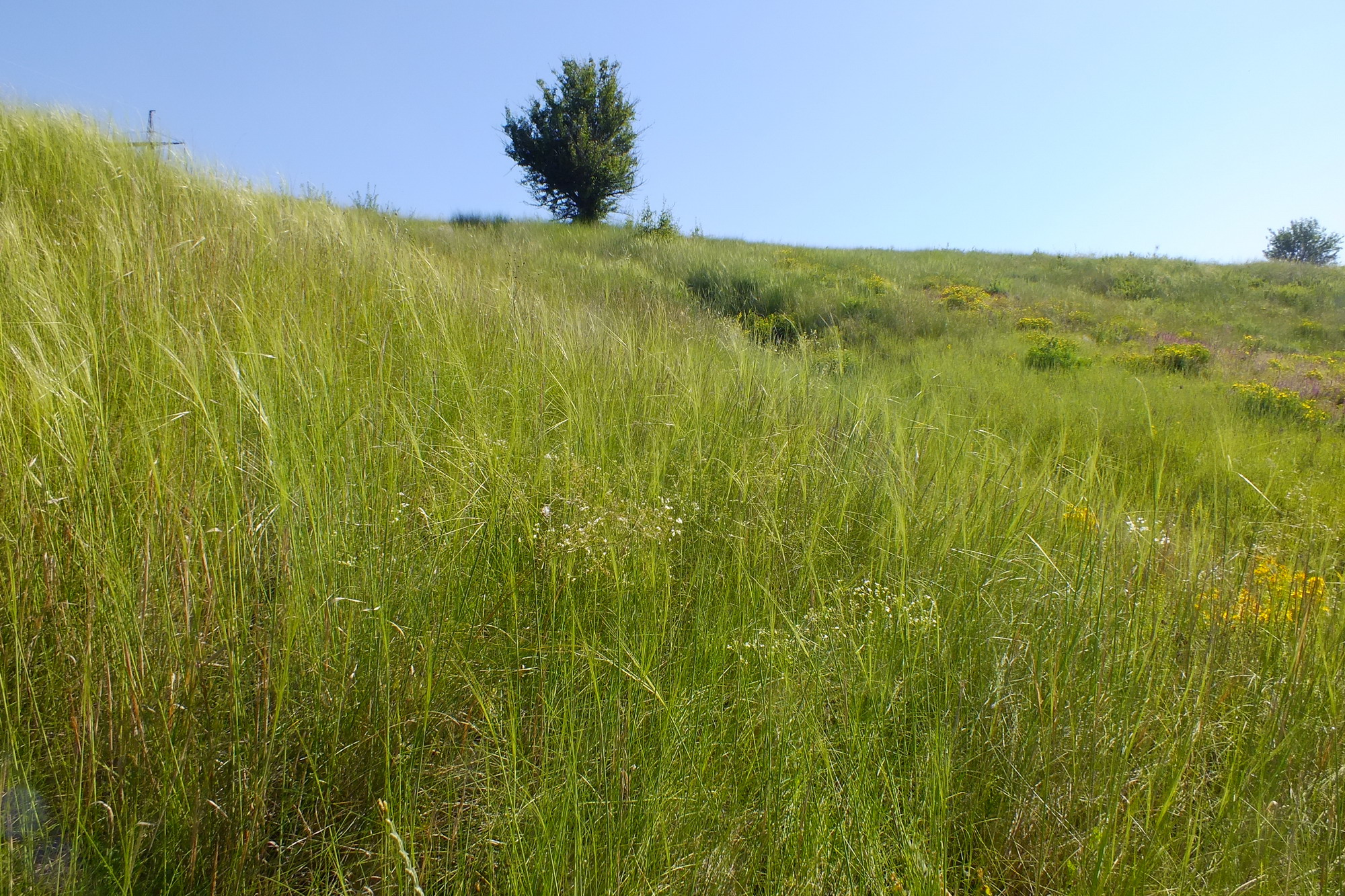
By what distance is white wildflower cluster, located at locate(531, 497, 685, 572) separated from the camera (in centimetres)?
167

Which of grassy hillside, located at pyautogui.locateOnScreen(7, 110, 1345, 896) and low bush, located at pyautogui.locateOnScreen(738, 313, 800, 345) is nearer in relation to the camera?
grassy hillside, located at pyautogui.locateOnScreen(7, 110, 1345, 896)

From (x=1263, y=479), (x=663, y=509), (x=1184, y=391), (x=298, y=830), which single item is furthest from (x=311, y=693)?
(x=1184, y=391)

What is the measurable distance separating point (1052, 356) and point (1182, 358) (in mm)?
1565

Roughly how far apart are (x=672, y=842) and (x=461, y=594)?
0.71 metres

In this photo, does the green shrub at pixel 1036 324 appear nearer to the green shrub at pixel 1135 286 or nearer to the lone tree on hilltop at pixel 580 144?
the green shrub at pixel 1135 286

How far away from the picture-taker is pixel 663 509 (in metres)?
1.91

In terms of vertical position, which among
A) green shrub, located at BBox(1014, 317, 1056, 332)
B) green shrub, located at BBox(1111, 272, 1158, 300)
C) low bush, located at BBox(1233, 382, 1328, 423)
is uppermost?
green shrub, located at BBox(1111, 272, 1158, 300)

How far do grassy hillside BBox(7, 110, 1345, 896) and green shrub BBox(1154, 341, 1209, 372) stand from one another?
200 inches

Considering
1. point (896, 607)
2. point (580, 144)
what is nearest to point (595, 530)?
point (896, 607)

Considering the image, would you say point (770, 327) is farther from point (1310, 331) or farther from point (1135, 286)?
point (1135, 286)

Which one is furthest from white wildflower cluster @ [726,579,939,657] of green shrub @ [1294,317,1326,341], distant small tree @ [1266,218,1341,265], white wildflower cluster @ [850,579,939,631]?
distant small tree @ [1266,218,1341,265]

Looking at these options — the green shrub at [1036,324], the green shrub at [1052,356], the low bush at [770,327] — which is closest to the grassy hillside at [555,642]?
the green shrub at [1052,356]

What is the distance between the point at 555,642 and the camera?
1.59 meters

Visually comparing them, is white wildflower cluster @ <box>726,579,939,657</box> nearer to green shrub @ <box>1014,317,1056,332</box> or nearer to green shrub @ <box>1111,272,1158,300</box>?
green shrub @ <box>1014,317,1056,332</box>
